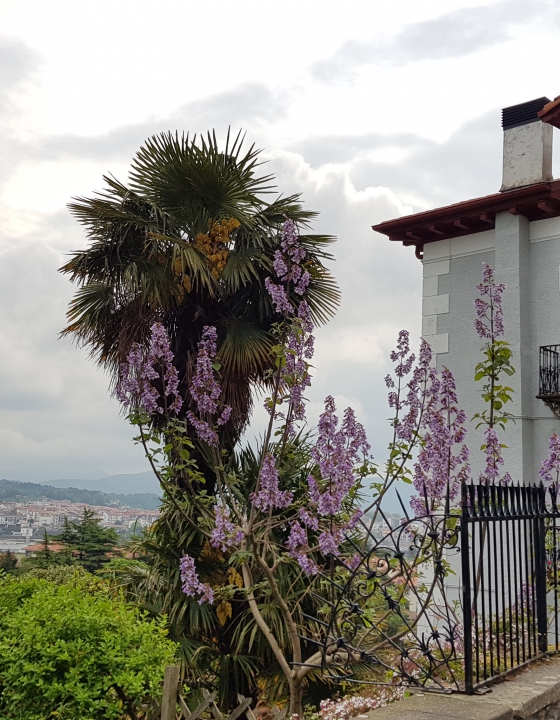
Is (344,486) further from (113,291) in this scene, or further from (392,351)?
(113,291)

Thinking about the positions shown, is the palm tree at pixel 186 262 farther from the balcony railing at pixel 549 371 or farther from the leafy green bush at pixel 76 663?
the leafy green bush at pixel 76 663

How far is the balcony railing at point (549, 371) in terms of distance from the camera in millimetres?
10039

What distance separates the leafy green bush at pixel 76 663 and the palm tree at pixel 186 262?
5.74 meters

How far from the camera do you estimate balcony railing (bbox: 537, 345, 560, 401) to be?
32.9 feet

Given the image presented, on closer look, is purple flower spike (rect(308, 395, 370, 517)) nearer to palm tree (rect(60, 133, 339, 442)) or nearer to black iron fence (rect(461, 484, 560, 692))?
black iron fence (rect(461, 484, 560, 692))

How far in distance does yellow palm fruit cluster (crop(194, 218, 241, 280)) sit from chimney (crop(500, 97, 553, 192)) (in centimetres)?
390

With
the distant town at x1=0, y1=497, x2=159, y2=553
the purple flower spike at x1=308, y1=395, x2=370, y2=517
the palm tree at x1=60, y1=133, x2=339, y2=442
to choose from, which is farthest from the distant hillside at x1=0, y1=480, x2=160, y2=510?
the purple flower spike at x1=308, y1=395, x2=370, y2=517

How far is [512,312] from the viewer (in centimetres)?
1052

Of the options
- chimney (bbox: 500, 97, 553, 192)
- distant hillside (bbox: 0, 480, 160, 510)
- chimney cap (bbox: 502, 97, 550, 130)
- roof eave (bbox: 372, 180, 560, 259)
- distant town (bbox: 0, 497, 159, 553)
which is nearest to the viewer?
roof eave (bbox: 372, 180, 560, 259)

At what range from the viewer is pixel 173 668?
184 inches

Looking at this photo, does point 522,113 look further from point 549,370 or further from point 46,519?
point 46,519

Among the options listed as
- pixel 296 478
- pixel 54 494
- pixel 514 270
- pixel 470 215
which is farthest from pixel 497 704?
pixel 54 494

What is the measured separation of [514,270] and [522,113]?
2552mm

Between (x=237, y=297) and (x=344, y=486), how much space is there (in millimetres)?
5446
